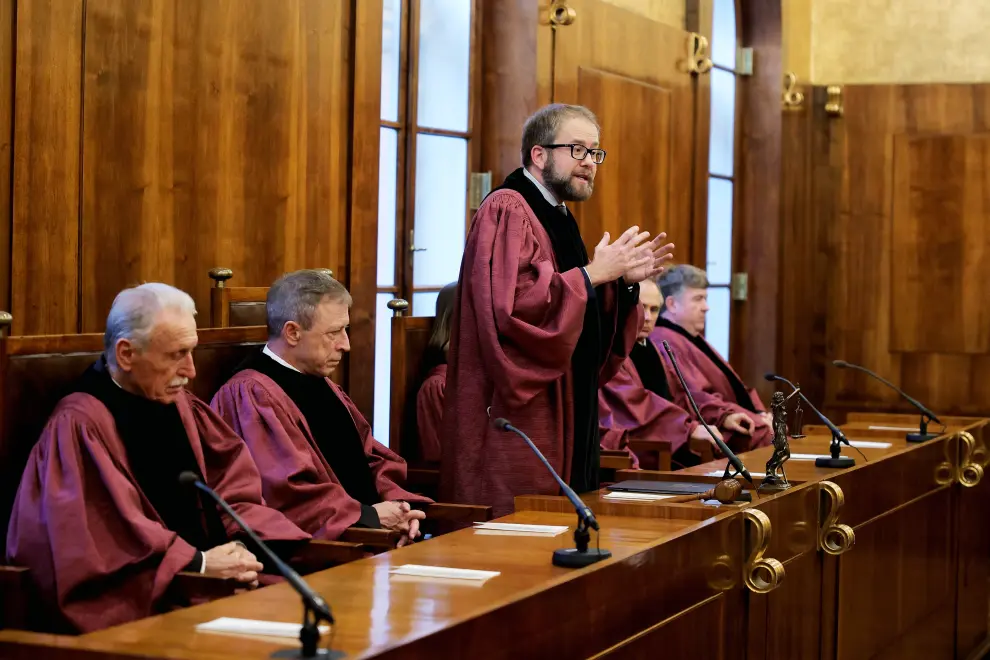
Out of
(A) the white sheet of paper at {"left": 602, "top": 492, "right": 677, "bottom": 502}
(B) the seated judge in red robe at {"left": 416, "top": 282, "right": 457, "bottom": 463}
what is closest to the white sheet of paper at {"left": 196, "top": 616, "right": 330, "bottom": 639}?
(A) the white sheet of paper at {"left": 602, "top": 492, "right": 677, "bottom": 502}

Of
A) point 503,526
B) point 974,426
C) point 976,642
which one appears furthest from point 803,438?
point 503,526

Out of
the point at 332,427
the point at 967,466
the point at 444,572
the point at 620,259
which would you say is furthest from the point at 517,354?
the point at 967,466

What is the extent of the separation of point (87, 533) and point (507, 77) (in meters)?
3.70

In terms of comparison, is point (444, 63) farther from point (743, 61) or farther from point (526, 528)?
point (743, 61)

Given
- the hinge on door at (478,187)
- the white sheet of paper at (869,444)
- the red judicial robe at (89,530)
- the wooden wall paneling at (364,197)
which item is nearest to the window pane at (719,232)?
the hinge on door at (478,187)

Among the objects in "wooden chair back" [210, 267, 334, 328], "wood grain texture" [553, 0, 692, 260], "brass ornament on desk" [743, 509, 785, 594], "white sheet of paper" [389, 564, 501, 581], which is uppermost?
"wood grain texture" [553, 0, 692, 260]

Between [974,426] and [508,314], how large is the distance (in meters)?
2.72

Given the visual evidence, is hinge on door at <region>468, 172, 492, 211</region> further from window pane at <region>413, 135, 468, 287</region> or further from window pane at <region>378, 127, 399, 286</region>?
window pane at <region>378, 127, 399, 286</region>

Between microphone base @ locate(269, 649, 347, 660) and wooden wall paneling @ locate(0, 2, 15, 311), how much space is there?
6.65 ft

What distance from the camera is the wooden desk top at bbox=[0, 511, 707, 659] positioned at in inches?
87.7

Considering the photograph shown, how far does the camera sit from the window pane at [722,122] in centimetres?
867

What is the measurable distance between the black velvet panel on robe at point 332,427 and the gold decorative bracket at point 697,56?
3.89 m

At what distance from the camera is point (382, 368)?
5746 mm

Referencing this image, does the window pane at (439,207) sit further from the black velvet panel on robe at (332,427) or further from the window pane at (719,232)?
the window pane at (719,232)
